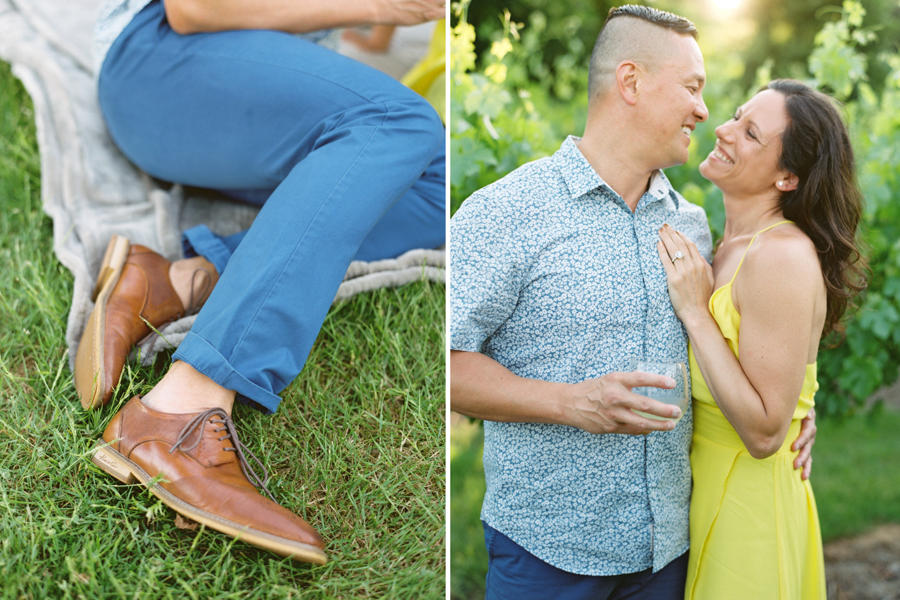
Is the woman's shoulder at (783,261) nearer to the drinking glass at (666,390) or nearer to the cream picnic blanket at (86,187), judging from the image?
the drinking glass at (666,390)

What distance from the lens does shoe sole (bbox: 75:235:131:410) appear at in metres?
1.74

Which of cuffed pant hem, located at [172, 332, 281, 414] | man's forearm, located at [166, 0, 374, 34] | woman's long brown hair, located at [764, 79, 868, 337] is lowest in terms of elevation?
cuffed pant hem, located at [172, 332, 281, 414]

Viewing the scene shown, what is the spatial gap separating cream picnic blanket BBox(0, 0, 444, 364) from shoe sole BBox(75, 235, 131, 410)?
103 mm

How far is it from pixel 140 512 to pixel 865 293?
2441 millimetres

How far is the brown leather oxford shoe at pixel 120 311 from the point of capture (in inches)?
69.4

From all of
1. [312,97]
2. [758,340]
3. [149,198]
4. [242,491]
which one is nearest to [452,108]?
[312,97]

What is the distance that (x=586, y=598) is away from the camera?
172cm

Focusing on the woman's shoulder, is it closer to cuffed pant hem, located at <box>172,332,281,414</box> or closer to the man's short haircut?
the man's short haircut

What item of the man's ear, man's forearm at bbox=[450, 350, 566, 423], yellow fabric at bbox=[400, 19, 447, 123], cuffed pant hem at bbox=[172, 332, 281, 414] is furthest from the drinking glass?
yellow fabric at bbox=[400, 19, 447, 123]

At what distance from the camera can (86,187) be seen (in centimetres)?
235

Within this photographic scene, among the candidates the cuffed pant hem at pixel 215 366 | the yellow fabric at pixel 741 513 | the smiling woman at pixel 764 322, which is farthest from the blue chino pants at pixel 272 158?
the yellow fabric at pixel 741 513

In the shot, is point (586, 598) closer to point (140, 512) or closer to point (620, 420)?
point (620, 420)

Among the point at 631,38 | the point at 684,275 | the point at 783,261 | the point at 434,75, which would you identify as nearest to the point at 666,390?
the point at 684,275

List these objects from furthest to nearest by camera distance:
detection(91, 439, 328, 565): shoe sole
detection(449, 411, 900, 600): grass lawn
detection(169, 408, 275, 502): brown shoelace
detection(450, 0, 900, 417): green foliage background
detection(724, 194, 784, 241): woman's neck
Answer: detection(449, 411, 900, 600): grass lawn < detection(450, 0, 900, 417): green foliage background < detection(724, 194, 784, 241): woman's neck < detection(169, 408, 275, 502): brown shoelace < detection(91, 439, 328, 565): shoe sole
